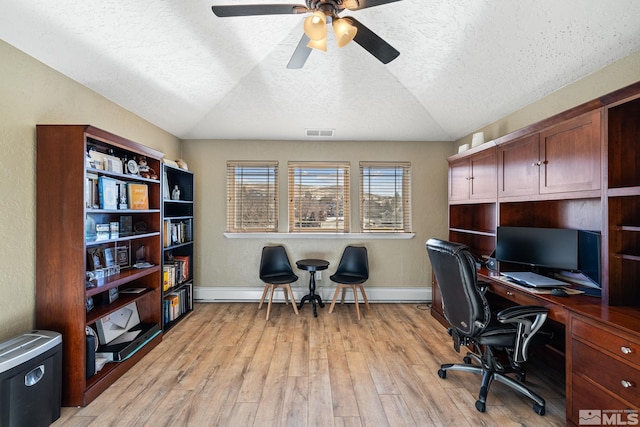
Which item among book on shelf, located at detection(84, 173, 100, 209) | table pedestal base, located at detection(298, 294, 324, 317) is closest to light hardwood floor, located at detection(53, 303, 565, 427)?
table pedestal base, located at detection(298, 294, 324, 317)

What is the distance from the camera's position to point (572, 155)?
1.96 metres

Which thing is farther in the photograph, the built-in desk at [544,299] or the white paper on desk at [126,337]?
the white paper on desk at [126,337]

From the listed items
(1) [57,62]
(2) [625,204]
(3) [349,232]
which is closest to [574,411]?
(2) [625,204]

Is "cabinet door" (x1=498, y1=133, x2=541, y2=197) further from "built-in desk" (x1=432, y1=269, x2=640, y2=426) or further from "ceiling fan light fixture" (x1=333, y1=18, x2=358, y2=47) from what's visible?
"ceiling fan light fixture" (x1=333, y1=18, x2=358, y2=47)

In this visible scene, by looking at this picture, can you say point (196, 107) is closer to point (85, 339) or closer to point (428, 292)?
point (85, 339)

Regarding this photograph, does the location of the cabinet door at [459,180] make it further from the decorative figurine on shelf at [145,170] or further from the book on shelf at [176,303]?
the book on shelf at [176,303]

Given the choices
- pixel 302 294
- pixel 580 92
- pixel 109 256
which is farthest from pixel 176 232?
pixel 580 92

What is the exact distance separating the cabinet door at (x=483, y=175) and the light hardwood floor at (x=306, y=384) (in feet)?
5.25

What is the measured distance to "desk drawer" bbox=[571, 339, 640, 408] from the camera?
1.38m

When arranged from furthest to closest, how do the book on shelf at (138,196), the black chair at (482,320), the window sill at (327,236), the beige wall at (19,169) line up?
1. the window sill at (327,236)
2. the book on shelf at (138,196)
3. the black chair at (482,320)
4. the beige wall at (19,169)

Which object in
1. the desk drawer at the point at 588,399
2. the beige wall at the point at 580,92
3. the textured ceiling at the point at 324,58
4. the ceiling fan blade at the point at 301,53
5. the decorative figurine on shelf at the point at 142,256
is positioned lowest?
the desk drawer at the point at 588,399

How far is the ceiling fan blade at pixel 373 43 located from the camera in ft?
5.41

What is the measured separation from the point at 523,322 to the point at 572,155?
48.2 inches

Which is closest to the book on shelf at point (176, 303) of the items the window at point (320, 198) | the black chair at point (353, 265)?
the window at point (320, 198)
